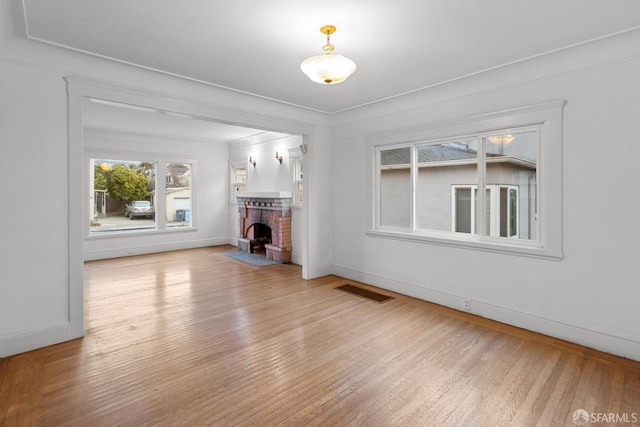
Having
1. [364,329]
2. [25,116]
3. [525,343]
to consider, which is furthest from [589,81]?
[25,116]

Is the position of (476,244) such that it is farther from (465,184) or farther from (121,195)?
(121,195)

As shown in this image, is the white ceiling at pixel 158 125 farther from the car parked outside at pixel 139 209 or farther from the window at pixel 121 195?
the car parked outside at pixel 139 209

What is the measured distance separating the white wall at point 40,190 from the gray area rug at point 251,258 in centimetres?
345

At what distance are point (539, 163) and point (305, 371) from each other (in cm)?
302

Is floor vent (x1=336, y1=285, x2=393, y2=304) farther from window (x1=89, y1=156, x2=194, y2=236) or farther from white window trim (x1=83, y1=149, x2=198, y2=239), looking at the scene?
window (x1=89, y1=156, x2=194, y2=236)

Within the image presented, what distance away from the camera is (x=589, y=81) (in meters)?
2.86

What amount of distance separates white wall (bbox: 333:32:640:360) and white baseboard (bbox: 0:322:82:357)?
409cm

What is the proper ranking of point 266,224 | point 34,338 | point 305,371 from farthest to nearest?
1. point 266,224
2. point 34,338
3. point 305,371

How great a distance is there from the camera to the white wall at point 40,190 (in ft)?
8.97

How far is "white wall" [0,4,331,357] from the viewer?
8.97ft

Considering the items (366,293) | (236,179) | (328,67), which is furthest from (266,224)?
(328,67)

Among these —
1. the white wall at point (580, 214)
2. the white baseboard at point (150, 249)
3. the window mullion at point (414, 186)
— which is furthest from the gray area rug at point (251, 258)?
the white wall at point (580, 214)

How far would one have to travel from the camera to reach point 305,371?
2529 mm

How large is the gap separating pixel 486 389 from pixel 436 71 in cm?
298
